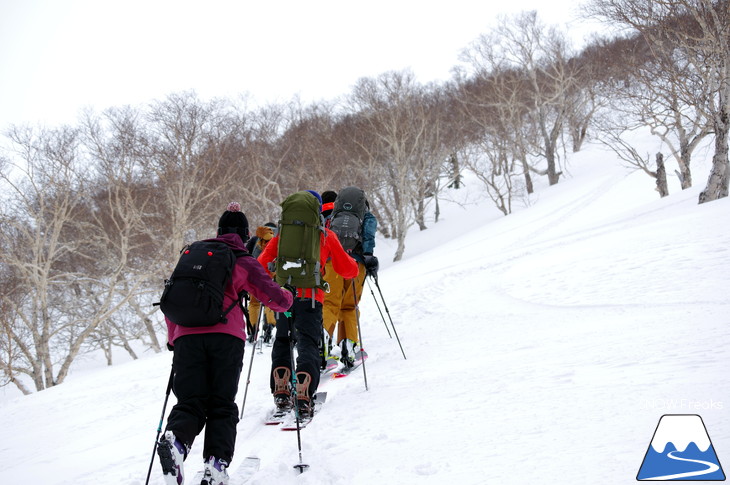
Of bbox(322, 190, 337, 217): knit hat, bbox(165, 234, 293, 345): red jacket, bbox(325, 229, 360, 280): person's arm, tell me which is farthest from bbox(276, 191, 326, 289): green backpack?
bbox(322, 190, 337, 217): knit hat

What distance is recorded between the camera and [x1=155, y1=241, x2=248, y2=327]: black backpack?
2650mm

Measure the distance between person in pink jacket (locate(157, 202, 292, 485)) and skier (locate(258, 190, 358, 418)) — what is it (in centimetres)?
77

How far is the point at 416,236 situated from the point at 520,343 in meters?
24.3

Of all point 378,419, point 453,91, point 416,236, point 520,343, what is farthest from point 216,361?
point 453,91

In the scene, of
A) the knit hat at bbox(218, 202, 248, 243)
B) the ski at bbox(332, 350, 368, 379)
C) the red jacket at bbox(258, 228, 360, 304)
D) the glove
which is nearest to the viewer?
the knit hat at bbox(218, 202, 248, 243)

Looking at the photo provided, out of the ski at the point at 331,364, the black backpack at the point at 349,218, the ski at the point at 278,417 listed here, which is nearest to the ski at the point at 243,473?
the ski at the point at 278,417

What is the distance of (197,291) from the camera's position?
267cm

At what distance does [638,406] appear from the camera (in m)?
2.74

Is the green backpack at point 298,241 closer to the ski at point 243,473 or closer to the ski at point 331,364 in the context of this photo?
the ski at point 243,473

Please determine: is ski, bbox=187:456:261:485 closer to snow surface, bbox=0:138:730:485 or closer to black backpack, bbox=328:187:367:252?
snow surface, bbox=0:138:730:485

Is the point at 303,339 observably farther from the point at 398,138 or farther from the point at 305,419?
the point at 398,138

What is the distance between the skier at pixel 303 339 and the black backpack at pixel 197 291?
100cm

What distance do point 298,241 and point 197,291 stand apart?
1.10 m

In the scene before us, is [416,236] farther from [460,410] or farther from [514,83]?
[460,410]
